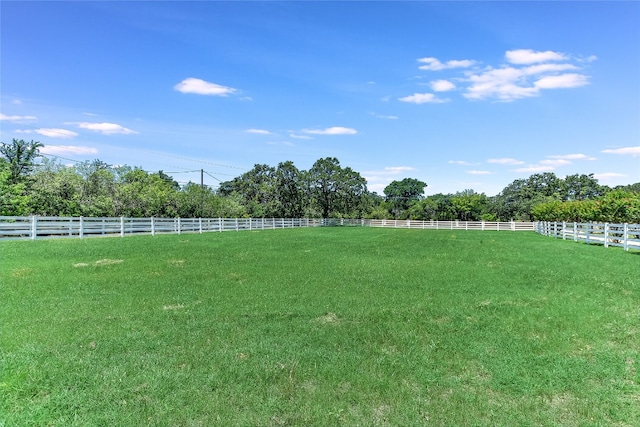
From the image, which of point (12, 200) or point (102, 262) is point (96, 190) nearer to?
point (12, 200)

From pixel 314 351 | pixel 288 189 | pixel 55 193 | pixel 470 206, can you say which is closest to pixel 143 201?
pixel 55 193

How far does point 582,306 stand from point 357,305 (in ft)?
12.1

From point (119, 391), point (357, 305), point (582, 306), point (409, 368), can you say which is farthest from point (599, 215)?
point (119, 391)

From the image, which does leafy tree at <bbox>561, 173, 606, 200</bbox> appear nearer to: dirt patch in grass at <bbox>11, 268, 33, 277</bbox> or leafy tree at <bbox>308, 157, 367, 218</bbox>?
leafy tree at <bbox>308, 157, 367, 218</bbox>

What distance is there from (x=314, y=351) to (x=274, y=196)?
56561 mm

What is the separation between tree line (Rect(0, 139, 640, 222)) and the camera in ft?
94.9

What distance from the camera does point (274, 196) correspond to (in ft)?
199

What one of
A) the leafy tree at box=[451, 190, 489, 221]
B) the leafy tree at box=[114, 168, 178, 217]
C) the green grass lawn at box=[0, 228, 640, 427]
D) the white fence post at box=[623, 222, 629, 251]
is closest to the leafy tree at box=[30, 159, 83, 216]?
the leafy tree at box=[114, 168, 178, 217]

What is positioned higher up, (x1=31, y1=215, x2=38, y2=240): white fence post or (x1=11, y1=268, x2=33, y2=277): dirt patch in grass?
(x1=31, y1=215, x2=38, y2=240): white fence post

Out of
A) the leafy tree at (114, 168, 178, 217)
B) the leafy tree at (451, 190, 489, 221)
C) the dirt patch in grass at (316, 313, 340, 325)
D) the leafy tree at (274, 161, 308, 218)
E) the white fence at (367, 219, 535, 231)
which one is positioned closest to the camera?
the dirt patch in grass at (316, 313, 340, 325)

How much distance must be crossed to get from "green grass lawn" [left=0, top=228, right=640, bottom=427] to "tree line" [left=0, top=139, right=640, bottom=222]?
21350 millimetres

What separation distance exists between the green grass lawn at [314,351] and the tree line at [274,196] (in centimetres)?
2135

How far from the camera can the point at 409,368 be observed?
4.25 m

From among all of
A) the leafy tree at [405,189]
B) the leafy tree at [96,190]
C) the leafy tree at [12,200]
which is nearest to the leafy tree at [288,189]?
the leafy tree at [96,190]
